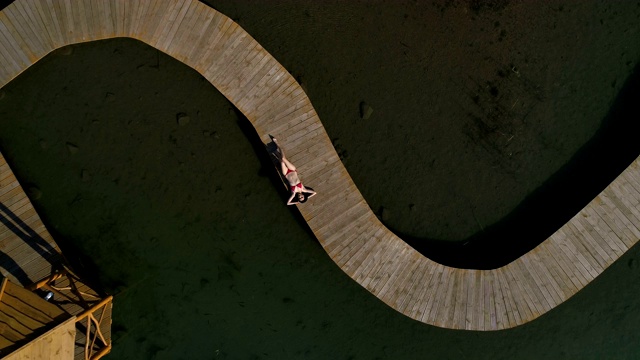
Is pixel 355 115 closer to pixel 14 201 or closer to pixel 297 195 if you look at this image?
pixel 297 195

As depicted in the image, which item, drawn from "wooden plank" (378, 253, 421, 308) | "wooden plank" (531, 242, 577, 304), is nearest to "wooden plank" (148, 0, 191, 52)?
"wooden plank" (378, 253, 421, 308)

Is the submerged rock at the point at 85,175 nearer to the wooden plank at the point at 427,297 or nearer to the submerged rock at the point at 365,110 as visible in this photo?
the submerged rock at the point at 365,110

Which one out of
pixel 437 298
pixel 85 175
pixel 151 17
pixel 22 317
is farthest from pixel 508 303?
pixel 151 17

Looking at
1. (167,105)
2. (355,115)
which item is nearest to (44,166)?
(167,105)

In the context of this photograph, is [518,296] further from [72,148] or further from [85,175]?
[72,148]

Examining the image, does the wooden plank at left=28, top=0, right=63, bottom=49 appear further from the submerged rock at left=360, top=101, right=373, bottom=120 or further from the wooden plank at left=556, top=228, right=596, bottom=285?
the wooden plank at left=556, top=228, right=596, bottom=285

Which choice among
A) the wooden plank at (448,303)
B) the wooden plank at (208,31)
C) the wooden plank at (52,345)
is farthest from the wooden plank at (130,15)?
the wooden plank at (448,303)
